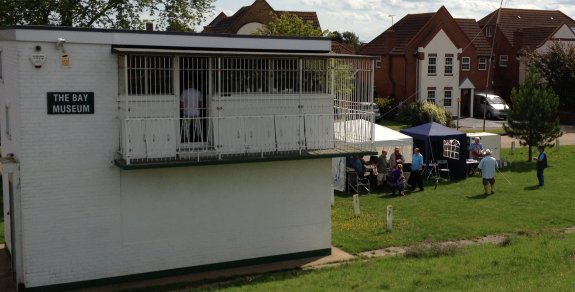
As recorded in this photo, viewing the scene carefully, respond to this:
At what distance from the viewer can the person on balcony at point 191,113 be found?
1381 centimetres

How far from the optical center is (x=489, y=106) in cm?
4797

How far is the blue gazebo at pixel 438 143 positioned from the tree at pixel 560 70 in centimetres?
2160

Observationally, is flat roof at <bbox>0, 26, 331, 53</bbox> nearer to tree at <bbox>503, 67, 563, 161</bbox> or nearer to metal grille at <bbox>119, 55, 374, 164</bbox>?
metal grille at <bbox>119, 55, 374, 164</bbox>

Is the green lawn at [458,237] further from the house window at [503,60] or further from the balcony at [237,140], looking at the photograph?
the house window at [503,60]

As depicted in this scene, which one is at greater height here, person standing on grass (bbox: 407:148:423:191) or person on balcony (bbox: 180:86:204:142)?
person on balcony (bbox: 180:86:204:142)

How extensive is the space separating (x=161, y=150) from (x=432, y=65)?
38.0 metres

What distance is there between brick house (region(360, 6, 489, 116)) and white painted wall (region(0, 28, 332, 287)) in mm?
33631

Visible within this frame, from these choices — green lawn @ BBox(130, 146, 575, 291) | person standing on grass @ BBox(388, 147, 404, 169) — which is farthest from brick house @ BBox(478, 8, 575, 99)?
person standing on grass @ BBox(388, 147, 404, 169)

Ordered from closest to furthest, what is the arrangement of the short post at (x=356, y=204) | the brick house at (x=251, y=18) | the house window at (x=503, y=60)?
the short post at (x=356, y=204) → the brick house at (x=251, y=18) → the house window at (x=503, y=60)

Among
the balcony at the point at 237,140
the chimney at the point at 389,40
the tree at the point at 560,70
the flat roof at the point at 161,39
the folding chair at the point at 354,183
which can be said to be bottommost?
the folding chair at the point at 354,183

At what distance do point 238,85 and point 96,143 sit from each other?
3.14 meters

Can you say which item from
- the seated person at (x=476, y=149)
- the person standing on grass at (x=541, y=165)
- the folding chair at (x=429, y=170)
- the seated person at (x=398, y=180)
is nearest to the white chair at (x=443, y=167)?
the folding chair at (x=429, y=170)

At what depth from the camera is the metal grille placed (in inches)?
524

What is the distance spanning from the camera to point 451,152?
1049 inches
